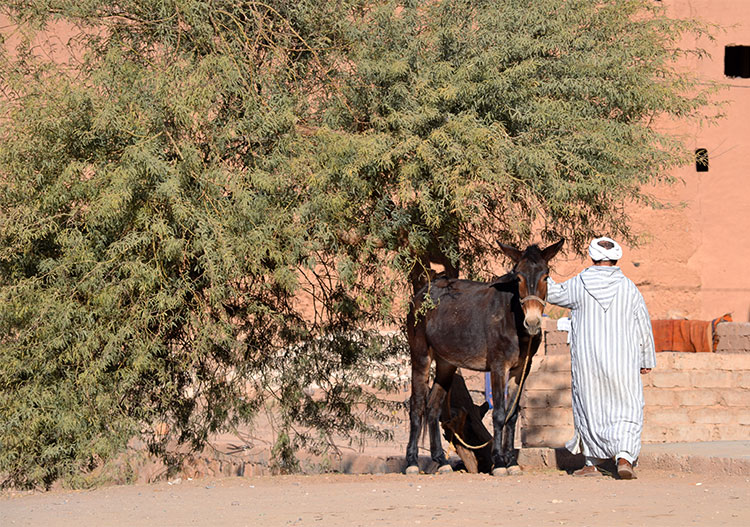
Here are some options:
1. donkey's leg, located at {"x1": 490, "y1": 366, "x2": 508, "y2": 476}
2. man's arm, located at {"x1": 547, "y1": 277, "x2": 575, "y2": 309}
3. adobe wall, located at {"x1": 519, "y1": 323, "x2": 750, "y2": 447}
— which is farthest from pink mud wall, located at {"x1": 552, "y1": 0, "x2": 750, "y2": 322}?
man's arm, located at {"x1": 547, "y1": 277, "x2": 575, "y2": 309}

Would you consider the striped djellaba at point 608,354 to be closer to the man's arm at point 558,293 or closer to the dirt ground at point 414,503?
the man's arm at point 558,293

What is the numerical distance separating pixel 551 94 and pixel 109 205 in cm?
425

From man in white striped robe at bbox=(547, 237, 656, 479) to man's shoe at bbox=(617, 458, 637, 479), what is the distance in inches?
2.1

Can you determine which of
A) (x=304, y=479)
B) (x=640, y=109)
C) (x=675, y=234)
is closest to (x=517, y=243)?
(x=640, y=109)

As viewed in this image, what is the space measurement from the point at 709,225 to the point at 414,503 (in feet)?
76.9

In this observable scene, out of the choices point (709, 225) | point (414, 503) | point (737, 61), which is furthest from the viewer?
point (709, 225)

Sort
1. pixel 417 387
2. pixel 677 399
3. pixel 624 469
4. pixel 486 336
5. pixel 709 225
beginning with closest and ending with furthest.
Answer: pixel 624 469 → pixel 486 336 → pixel 417 387 → pixel 677 399 → pixel 709 225

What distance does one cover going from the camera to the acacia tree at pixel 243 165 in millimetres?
8641

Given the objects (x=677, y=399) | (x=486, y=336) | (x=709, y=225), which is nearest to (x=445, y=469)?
(x=486, y=336)

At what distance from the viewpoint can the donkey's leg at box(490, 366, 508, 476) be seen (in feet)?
27.1

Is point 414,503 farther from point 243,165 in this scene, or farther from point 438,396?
point 243,165

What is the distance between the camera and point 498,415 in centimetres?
827

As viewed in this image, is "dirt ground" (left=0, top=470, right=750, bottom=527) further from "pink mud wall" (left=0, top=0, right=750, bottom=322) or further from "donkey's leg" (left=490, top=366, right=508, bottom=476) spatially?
"pink mud wall" (left=0, top=0, right=750, bottom=322)

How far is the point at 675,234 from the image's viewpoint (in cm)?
2836
